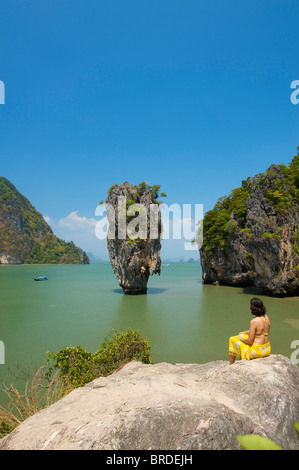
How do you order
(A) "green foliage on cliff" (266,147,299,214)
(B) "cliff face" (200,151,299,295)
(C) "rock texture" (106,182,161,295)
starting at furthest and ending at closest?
1. (C) "rock texture" (106,182,161,295)
2. (A) "green foliage on cliff" (266,147,299,214)
3. (B) "cliff face" (200,151,299,295)

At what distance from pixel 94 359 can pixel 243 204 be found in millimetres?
25819

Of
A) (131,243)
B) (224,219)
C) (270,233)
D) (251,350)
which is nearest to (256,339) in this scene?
(251,350)

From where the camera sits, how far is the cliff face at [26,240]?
338 ft

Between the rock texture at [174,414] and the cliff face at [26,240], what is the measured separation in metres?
110

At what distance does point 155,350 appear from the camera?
398 inches

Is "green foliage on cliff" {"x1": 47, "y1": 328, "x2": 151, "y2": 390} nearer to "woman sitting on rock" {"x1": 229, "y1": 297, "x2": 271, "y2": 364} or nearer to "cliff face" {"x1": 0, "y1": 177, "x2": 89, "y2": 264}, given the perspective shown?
"woman sitting on rock" {"x1": 229, "y1": 297, "x2": 271, "y2": 364}

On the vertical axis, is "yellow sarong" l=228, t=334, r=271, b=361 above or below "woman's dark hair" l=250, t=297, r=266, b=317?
below

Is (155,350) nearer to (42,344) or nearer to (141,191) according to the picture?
(42,344)

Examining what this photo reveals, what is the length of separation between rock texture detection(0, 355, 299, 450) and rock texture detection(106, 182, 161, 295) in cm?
1869

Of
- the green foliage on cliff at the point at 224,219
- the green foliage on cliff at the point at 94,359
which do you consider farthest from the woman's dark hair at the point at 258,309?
the green foliage on cliff at the point at 224,219

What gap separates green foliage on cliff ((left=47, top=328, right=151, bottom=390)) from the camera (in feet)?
18.8
